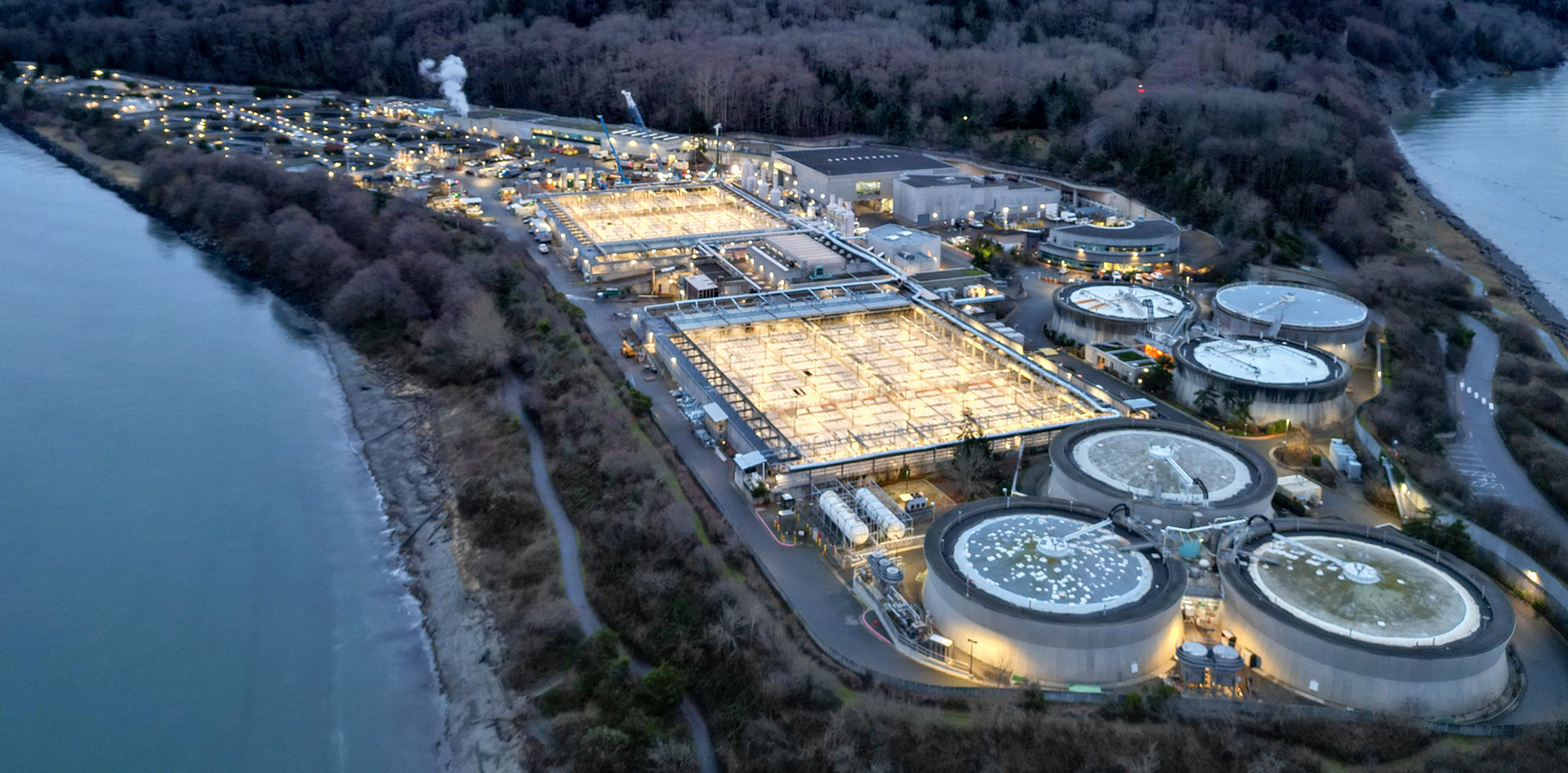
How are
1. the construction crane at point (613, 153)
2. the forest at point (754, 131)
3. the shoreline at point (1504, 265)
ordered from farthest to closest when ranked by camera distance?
1. the construction crane at point (613, 153)
2. the shoreline at point (1504, 265)
3. the forest at point (754, 131)

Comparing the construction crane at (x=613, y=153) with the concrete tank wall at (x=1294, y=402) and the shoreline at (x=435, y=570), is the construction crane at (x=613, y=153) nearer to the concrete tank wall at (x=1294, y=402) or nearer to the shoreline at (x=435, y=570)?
the shoreline at (x=435, y=570)

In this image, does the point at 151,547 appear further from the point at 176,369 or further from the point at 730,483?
the point at 730,483

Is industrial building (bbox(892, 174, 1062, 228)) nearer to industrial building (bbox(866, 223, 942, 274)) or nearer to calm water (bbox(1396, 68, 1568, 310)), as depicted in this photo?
industrial building (bbox(866, 223, 942, 274))

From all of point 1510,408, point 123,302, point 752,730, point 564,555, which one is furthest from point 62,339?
point 1510,408

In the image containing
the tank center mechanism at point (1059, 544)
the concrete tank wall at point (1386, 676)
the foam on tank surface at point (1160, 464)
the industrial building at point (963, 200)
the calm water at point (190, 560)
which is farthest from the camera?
the industrial building at point (963, 200)

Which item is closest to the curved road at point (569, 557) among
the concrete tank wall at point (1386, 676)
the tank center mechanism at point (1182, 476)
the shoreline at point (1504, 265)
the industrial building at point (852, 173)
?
the concrete tank wall at point (1386, 676)

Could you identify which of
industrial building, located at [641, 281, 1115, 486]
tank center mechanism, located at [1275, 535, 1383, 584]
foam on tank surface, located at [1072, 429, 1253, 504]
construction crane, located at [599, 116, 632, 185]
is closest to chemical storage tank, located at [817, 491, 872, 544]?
industrial building, located at [641, 281, 1115, 486]

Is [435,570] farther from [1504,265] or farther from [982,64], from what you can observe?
[982,64]

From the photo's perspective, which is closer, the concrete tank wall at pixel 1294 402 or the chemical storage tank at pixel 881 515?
the chemical storage tank at pixel 881 515
